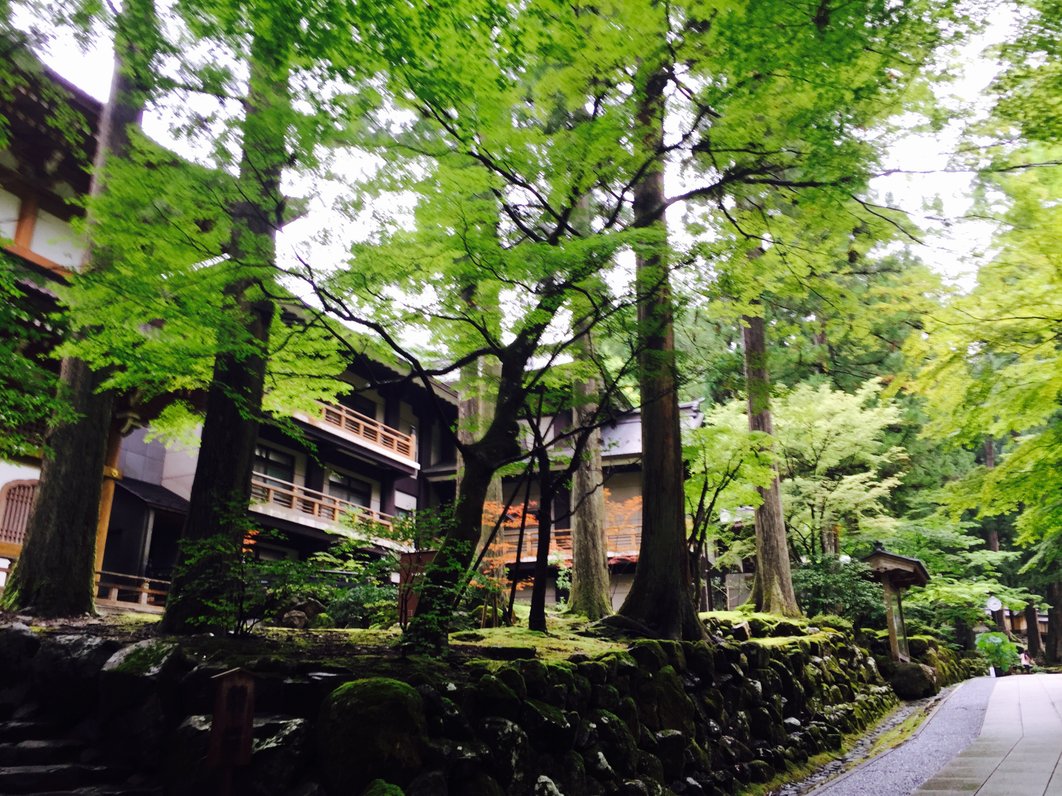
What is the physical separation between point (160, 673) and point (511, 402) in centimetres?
401

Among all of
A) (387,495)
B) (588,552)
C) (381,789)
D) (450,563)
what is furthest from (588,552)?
(387,495)

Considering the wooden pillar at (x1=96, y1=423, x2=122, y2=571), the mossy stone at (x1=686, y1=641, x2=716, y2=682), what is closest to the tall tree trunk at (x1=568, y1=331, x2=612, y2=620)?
the mossy stone at (x1=686, y1=641, x2=716, y2=682)

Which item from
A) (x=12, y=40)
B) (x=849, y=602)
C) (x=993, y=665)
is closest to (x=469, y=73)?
(x=12, y=40)

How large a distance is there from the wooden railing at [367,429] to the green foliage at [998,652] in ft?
64.0

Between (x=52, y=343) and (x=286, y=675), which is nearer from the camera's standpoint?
(x=286, y=675)

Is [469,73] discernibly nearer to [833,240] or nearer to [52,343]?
[833,240]

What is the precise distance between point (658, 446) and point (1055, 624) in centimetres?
2768

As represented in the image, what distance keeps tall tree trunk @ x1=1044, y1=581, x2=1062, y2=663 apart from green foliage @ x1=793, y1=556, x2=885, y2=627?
53.1 ft

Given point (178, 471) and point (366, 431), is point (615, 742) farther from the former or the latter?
point (366, 431)

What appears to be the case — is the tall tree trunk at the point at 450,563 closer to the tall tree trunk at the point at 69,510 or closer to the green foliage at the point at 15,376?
the green foliage at the point at 15,376

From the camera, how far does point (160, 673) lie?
5402 millimetres

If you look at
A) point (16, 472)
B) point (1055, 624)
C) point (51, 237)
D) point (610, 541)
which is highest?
point (51, 237)

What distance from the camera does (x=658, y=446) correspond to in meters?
10.0

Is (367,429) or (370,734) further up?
(367,429)
